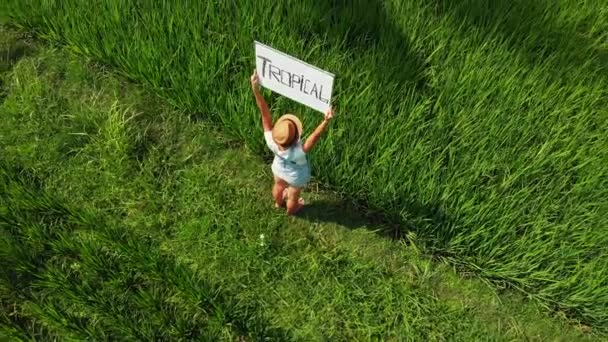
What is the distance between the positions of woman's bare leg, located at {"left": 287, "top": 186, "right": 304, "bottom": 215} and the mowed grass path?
5cm

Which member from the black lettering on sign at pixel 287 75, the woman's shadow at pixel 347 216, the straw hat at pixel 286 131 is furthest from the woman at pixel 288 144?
the woman's shadow at pixel 347 216

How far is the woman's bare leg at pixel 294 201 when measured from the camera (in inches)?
90.3

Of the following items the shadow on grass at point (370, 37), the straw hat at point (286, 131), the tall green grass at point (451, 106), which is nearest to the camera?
the straw hat at point (286, 131)

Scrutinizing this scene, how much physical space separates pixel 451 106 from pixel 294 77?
0.86m

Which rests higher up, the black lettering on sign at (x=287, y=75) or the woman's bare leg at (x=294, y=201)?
the black lettering on sign at (x=287, y=75)

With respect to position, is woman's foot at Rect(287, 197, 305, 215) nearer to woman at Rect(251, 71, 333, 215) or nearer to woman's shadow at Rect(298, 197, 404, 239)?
woman's shadow at Rect(298, 197, 404, 239)

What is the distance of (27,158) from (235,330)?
3.93 feet

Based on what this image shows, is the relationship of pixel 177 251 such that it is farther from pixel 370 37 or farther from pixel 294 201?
pixel 370 37

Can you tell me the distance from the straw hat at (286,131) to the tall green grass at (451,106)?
18.0 inches

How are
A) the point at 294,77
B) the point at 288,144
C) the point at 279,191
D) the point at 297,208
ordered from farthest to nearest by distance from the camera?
the point at 297,208 < the point at 279,191 < the point at 288,144 < the point at 294,77

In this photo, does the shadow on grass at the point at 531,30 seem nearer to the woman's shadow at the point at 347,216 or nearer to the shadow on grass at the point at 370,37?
the shadow on grass at the point at 370,37

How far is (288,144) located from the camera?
1.95 meters

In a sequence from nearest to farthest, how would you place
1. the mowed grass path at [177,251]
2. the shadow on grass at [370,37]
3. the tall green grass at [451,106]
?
the mowed grass path at [177,251], the tall green grass at [451,106], the shadow on grass at [370,37]

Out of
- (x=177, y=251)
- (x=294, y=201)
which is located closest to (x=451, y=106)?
(x=294, y=201)
